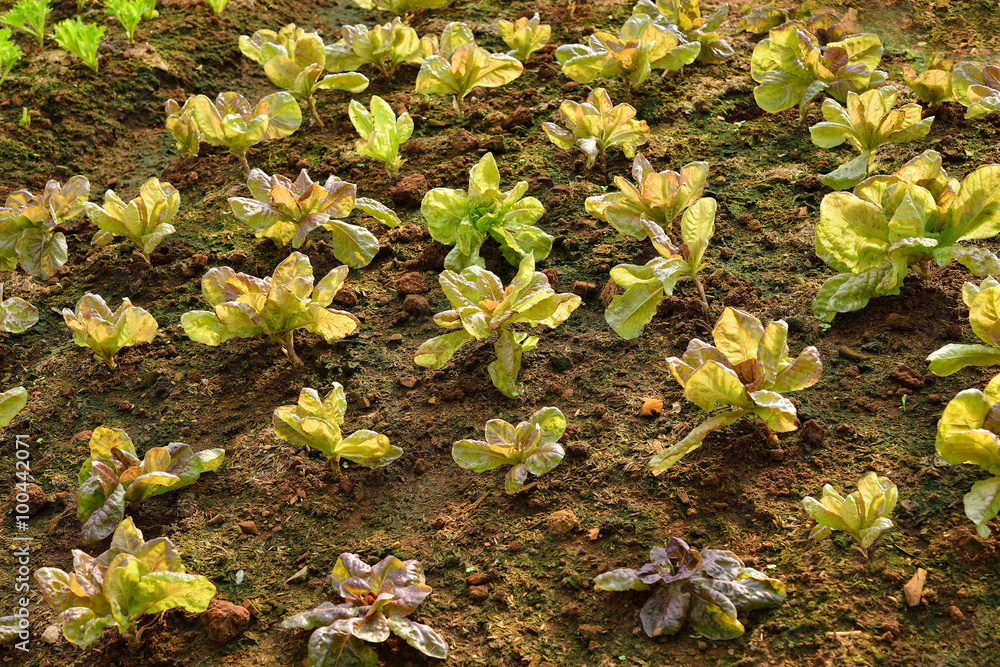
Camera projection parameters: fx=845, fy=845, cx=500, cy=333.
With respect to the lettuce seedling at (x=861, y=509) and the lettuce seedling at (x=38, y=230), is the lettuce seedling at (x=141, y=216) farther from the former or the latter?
the lettuce seedling at (x=861, y=509)

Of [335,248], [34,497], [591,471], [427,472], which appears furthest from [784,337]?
[34,497]

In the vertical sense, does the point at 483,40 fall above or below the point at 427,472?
above

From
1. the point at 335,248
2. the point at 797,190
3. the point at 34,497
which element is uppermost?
the point at 797,190

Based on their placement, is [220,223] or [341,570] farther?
[220,223]

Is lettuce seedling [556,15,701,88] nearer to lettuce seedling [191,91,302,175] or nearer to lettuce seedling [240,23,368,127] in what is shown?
lettuce seedling [240,23,368,127]

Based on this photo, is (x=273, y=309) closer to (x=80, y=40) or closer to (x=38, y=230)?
(x=38, y=230)

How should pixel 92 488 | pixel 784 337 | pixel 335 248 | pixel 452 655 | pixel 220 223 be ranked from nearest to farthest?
pixel 452 655
pixel 784 337
pixel 92 488
pixel 335 248
pixel 220 223

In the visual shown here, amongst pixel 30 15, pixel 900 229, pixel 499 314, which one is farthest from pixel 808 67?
pixel 30 15

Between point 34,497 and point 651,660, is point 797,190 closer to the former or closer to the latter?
point 651,660
